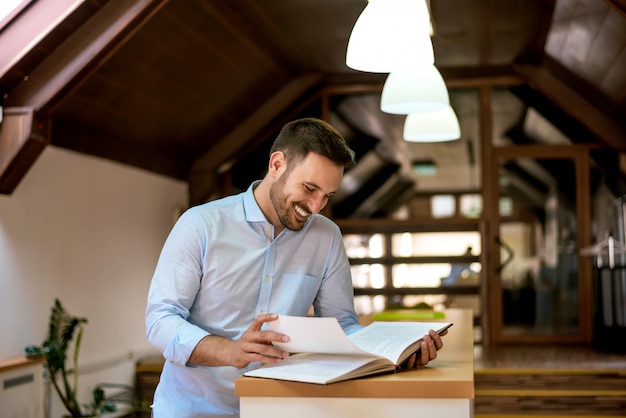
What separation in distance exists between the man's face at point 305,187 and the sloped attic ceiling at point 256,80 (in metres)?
3.02

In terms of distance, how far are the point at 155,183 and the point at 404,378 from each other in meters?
6.21

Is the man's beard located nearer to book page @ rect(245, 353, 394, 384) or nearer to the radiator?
book page @ rect(245, 353, 394, 384)

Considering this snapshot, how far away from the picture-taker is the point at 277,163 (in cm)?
211

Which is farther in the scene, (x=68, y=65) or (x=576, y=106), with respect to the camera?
(x=576, y=106)

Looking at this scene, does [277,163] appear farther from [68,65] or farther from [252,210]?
[68,65]

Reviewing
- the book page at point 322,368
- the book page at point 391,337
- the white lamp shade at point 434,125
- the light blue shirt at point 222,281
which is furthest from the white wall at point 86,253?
the book page at point 322,368

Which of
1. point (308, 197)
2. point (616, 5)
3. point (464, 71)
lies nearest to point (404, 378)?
point (308, 197)

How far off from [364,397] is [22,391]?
3693 mm

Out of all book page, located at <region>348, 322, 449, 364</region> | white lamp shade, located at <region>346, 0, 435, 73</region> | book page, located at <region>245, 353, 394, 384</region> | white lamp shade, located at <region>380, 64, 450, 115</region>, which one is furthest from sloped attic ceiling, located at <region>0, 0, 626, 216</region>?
book page, located at <region>245, 353, 394, 384</region>

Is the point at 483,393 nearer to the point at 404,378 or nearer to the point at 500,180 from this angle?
the point at 500,180

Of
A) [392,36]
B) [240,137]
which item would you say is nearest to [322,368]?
[392,36]

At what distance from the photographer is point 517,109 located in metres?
8.55

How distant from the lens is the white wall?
522 centimetres

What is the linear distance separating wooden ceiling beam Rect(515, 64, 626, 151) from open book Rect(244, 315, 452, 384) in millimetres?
6637
